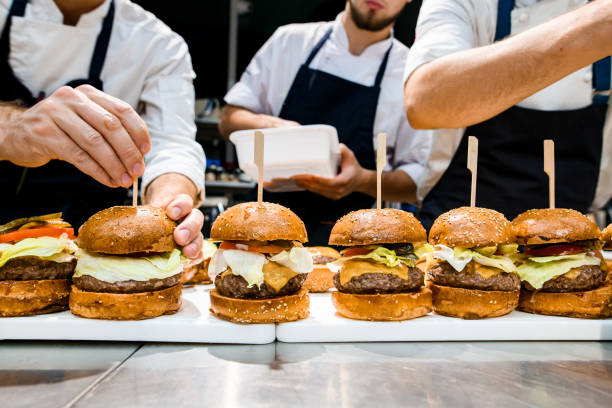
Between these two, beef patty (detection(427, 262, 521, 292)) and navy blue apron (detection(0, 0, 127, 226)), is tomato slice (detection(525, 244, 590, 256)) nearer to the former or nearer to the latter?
beef patty (detection(427, 262, 521, 292))

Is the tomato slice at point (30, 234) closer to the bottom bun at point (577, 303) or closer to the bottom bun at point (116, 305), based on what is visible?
the bottom bun at point (116, 305)

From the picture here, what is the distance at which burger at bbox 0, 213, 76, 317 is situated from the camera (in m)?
1.72

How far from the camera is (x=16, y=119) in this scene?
6.36ft

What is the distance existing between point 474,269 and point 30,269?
186cm

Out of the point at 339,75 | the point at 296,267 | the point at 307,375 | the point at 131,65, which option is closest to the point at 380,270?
the point at 296,267

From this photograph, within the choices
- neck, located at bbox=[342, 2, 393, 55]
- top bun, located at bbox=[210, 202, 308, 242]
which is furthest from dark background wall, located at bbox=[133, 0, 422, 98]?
top bun, located at bbox=[210, 202, 308, 242]

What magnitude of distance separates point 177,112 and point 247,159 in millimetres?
606

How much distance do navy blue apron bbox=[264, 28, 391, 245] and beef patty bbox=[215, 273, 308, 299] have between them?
1.81 metres

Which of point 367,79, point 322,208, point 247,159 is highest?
point 367,79

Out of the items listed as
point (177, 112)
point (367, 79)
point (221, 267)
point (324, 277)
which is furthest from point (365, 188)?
point (221, 267)

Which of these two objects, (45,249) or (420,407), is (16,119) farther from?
(420,407)

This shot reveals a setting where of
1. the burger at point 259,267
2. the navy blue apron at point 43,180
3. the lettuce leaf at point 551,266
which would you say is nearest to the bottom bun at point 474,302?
the lettuce leaf at point 551,266

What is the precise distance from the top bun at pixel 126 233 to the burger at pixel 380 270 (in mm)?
745

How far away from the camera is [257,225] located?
176cm
